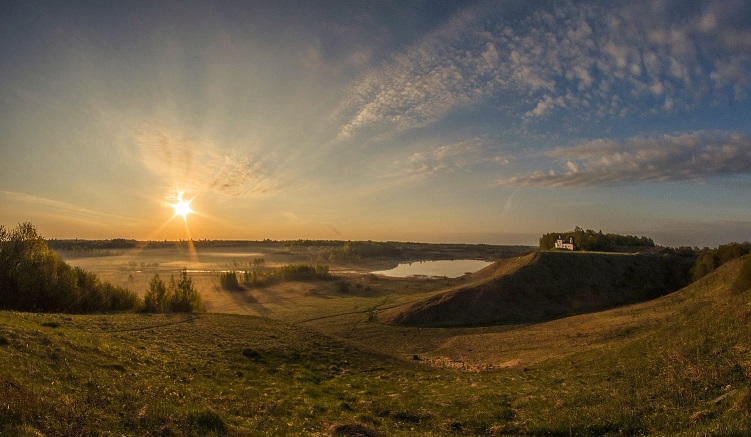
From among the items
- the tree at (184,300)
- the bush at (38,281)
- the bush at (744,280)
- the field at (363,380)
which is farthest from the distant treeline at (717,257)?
the bush at (38,281)

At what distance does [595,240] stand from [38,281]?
355ft

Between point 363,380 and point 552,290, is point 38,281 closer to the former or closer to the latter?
point 363,380

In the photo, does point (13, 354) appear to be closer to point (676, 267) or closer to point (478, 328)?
point (478, 328)

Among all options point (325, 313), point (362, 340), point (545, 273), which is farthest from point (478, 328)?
point (325, 313)

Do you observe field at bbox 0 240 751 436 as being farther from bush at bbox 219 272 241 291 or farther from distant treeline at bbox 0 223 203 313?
bush at bbox 219 272 241 291

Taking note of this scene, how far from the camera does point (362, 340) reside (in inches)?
1971

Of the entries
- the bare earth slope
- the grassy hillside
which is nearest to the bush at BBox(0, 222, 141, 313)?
the grassy hillside

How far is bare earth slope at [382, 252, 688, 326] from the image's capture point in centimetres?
5706

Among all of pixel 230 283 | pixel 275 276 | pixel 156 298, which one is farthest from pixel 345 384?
pixel 275 276

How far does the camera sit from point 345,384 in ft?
86.5

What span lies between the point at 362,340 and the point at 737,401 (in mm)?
41936

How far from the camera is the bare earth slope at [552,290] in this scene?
187ft

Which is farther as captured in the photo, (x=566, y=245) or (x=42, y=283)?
(x=566, y=245)

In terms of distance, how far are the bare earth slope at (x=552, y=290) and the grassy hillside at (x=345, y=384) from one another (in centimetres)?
2029
